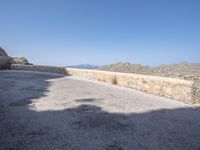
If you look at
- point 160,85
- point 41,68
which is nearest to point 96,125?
point 160,85

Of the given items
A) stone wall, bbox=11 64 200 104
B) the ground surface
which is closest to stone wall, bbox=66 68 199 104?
stone wall, bbox=11 64 200 104

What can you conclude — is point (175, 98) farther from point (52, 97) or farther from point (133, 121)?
point (52, 97)

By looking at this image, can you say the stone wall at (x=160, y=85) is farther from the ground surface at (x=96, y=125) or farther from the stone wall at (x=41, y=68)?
the stone wall at (x=41, y=68)

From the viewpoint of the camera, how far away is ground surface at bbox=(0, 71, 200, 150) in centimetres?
409

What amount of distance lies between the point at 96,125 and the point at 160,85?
208 inches

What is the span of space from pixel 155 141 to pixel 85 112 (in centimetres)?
265

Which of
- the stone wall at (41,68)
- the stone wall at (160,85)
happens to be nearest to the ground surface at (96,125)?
the stone wall at (160,85)

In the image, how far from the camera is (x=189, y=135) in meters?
4.67

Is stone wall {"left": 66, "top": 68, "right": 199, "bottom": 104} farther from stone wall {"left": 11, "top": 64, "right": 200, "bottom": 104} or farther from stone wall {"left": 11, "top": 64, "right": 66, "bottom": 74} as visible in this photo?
stone wall {"left": 11, "top": 64, "right": 66, "bottom": 74}

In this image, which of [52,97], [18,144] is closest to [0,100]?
[52,97]

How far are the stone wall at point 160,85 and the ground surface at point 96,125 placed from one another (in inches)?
25.1

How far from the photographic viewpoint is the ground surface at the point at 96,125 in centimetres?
409

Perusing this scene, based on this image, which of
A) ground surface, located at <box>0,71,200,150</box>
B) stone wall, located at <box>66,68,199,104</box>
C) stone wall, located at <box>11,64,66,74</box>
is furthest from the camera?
stone wall, located at <box>11,64,66,74</box>

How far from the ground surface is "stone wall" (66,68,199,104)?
2.09ft
